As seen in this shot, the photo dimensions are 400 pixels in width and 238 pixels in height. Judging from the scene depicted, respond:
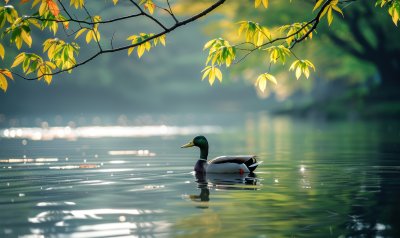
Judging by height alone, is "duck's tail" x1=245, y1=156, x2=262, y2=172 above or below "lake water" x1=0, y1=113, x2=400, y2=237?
above

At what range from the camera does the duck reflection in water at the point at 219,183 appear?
42.9 ft

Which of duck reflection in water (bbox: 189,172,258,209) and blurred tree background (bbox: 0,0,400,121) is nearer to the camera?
duck reflection in water (bbox: 189,172,258,209)

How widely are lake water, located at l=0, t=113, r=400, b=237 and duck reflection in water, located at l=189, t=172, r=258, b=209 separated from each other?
2cm

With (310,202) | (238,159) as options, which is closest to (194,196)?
(310,202)

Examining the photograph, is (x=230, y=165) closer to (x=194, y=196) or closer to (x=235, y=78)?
(x=194, y=196)

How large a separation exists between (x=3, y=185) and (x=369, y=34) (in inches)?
1826

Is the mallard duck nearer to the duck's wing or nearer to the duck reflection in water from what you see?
the duck's wing

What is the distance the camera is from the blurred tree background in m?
52.6

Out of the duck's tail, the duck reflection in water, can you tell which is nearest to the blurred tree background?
the duck's tail

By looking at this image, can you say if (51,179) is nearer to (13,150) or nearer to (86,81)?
(13,150)

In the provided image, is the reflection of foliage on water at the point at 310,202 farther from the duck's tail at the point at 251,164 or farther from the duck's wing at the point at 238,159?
the duck's wing at the point at 238,159

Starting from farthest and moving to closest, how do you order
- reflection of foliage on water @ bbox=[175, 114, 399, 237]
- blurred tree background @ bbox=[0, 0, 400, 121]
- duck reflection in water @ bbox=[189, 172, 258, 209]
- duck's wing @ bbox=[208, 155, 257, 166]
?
blurred tree background @ bbox=[0, 0, 400, 121] < duck's wing @ bbox=[208, 155, 257, 166] < duck reflection in water @ bbox=[189, 172, 258, 209] < reflection of foliage on water @ bbox=[175, 114, 399, 237]

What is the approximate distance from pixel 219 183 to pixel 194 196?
2.49m

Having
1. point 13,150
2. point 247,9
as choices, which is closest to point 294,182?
point 13,150
